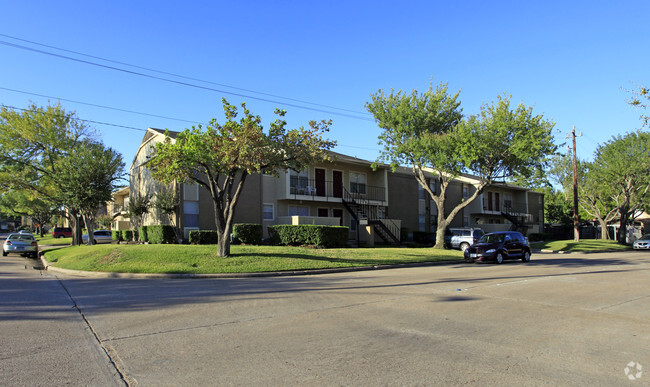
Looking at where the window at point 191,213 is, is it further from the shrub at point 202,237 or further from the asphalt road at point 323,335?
the asphalt road at point 323,335

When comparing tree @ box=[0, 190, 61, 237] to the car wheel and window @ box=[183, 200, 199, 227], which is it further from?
the car wheel

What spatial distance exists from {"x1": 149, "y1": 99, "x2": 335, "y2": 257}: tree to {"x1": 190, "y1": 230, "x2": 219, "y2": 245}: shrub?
6.57 meters

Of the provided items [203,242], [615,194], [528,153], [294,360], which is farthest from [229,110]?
[615,194]

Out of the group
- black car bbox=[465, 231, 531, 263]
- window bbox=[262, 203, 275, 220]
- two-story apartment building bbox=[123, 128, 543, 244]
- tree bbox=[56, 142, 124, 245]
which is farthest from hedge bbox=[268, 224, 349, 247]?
tree bbox=[56, 142, 124, 245]

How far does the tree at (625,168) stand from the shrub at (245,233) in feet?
112

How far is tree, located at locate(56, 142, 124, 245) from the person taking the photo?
25.5 meters

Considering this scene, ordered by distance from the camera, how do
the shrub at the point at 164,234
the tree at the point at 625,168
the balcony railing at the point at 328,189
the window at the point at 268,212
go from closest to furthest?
the shrub at the point at 164,234, the window at the point at 268,212, the balcony railing at the point at 328,189, the tree at the point at 625,168

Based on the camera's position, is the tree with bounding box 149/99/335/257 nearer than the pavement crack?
No

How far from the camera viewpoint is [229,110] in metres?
16.6

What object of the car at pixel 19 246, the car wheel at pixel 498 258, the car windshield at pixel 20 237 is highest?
the car windshield at pixel 20 237

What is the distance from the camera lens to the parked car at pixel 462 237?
29500 millimetres

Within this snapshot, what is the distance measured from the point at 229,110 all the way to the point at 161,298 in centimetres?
879

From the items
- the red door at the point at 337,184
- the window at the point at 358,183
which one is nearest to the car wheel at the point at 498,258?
the red door at the point at 337,184

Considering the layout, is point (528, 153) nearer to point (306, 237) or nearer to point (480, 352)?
point (306, 237)
